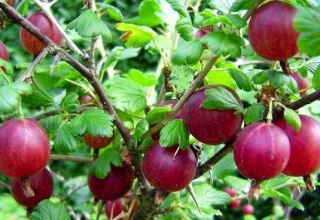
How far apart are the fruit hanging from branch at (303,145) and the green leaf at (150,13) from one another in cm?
31

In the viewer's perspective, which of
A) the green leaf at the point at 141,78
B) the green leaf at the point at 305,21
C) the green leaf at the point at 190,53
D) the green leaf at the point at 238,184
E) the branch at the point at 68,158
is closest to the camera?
the green leaf at the point at 305,21

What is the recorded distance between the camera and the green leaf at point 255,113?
0.74 metres

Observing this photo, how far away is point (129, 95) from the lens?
3.17 feet

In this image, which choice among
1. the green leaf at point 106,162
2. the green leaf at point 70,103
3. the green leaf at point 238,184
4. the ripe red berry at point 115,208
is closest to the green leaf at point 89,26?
the green leaf at point 70,103

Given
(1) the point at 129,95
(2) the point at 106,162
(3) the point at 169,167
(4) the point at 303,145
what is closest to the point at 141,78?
(1) the point at 129,95

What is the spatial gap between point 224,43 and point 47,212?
46cm

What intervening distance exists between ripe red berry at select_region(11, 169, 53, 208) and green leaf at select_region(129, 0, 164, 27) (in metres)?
0.32

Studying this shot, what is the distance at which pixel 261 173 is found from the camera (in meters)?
0.67

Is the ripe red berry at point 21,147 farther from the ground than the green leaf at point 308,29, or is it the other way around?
the green leaf at point 308,29

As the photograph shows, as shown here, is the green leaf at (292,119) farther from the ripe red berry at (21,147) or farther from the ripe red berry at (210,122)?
the ripe red berry at (21,147)

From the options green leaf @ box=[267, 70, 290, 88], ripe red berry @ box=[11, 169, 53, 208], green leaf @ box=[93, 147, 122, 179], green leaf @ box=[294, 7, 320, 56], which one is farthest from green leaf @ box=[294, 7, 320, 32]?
ripe red berry @ box=[11, 169, 53, 208]

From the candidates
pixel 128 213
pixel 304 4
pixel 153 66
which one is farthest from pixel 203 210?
pixel 153 66

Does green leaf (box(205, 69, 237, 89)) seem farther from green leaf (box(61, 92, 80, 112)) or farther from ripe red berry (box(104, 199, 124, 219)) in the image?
ripe red berry (box(104, 199, 124, 219))

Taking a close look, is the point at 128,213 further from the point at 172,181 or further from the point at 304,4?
the point at 304,4
